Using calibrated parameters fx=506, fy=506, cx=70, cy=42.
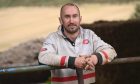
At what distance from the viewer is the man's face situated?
10.4ft

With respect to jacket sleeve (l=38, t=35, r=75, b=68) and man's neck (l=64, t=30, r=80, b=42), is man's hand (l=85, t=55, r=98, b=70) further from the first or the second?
man's neck (l=64, t=30, r=80, b=42)

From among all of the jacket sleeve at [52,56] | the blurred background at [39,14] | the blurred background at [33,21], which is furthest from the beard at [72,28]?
the blurred background at [39,14]

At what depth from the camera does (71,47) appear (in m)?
3.20

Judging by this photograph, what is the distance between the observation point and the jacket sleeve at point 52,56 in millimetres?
3014

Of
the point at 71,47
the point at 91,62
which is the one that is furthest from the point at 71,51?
the point at 91,62

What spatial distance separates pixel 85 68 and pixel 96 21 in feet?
20.6

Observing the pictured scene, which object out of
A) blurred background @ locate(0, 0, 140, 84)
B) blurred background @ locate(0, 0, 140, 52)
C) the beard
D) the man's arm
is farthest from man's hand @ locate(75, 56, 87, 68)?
blurred background @ locate(0, 0, 140, 52)

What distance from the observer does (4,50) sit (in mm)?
9102

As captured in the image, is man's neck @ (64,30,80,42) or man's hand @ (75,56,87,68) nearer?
man's hand @ (75,56,87,68)

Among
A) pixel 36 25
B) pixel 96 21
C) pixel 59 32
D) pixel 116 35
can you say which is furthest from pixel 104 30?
pixel 59 32

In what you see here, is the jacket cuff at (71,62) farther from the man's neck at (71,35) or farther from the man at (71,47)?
the man's neck at (71,35)

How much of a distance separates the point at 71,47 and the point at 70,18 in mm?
184

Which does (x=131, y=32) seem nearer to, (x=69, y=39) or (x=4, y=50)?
(x=4, y=50)

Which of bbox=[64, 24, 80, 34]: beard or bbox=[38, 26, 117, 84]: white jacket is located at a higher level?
bbox=[64, 24, 80, 34]: beard
